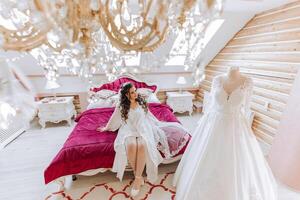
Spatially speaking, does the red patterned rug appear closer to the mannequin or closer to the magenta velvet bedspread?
the magenta velvet bedspread

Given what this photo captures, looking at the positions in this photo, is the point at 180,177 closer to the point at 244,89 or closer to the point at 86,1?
the point at 244,89

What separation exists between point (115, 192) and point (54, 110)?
237cm

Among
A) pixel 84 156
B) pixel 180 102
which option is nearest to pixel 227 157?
pixel 84 156

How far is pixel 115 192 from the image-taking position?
2.07 metres

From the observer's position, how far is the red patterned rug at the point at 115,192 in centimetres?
200

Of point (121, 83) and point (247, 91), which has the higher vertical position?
point (247, 91)

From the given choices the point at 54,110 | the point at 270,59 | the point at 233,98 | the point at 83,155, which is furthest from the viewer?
the point at 54,110

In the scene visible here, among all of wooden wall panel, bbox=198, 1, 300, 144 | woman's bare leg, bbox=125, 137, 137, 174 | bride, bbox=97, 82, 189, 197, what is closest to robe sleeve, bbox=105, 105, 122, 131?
bride, bbox=97, 82, 189, 197

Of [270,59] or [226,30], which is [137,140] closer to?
[270,59]

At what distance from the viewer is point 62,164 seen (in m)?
1.99

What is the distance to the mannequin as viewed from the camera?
189 centimetres

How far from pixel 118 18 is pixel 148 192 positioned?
6.37 feet

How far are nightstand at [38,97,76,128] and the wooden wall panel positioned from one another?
3469 millimetres

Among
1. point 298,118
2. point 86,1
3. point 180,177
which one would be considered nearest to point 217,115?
point 180,177
